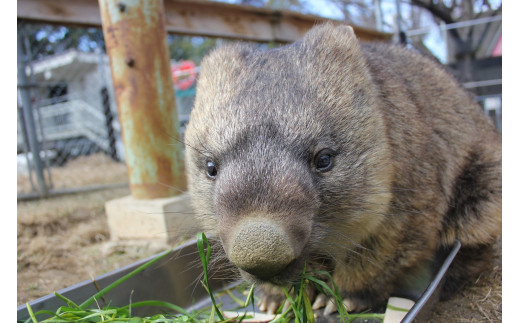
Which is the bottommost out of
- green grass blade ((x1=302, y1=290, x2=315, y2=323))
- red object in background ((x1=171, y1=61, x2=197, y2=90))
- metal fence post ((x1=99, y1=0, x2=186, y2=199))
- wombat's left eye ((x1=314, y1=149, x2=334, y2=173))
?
green grass blade ((x1=302, y1=290, x2=315, y2=323))

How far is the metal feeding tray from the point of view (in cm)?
192

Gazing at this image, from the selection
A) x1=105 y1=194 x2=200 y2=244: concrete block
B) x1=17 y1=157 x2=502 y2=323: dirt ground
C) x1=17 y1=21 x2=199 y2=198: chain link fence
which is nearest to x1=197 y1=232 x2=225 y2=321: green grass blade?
x1=17 y1=157 x2=502 y2=323: dirt ground

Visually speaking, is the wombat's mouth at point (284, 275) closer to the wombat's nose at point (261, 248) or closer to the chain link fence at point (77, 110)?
the wombat's nose at point (261, 248)

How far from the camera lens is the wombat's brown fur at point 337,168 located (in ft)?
4.74

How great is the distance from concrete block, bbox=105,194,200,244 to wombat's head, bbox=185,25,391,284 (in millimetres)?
1248

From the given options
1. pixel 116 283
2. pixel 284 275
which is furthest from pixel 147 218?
pixel 284 275

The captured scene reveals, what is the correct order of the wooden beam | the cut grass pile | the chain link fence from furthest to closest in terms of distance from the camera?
the chain link fence
the wooden beam
the cut grass pile

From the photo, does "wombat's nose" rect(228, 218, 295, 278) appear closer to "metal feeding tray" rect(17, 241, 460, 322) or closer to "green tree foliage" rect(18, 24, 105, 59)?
"metal feeding tray" rect(17, 241, 460, 322)

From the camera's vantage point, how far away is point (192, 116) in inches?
83.5

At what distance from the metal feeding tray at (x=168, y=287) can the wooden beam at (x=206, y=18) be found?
145cm

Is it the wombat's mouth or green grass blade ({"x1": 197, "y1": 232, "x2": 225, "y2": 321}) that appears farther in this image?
green grass blade ({"x1": 197, "y1": 232, "x2": 225, "y2": 321})

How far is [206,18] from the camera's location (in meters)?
4.38

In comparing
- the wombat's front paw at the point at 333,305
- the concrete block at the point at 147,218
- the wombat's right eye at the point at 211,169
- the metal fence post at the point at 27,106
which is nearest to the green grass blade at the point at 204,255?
the wombat's right eye at the point at 211,169

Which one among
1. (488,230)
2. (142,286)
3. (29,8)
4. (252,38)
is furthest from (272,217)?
(252,38)
